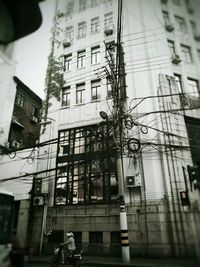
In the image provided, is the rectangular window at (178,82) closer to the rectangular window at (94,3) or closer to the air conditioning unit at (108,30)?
the air conditioning unit at (108,30)

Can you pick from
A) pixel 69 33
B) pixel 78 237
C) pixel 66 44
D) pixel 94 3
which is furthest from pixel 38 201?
pixel 94 3

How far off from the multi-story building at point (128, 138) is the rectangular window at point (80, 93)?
0.25 ft

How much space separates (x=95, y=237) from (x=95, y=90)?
8.21m

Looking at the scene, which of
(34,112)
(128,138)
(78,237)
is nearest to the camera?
(78,237)

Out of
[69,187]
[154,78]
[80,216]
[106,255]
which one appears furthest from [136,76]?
[106,255]

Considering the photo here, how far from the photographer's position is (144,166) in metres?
9.83

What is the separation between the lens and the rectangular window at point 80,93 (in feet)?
43.8

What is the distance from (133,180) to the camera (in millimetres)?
9688

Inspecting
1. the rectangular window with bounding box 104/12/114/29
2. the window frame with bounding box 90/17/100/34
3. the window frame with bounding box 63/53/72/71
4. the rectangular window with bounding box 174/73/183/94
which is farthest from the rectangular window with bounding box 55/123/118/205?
the window frame with bounding box 90/17/100/34

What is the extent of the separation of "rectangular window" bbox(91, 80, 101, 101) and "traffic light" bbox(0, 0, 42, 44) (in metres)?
11.3

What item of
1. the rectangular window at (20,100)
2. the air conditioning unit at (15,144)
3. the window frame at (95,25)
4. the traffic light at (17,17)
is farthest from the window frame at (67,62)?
the traffic light at (17,17)

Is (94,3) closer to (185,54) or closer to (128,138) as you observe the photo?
(185,54)

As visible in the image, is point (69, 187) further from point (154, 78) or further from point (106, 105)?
→ point (154, 78)

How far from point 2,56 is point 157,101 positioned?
988 centimetres
